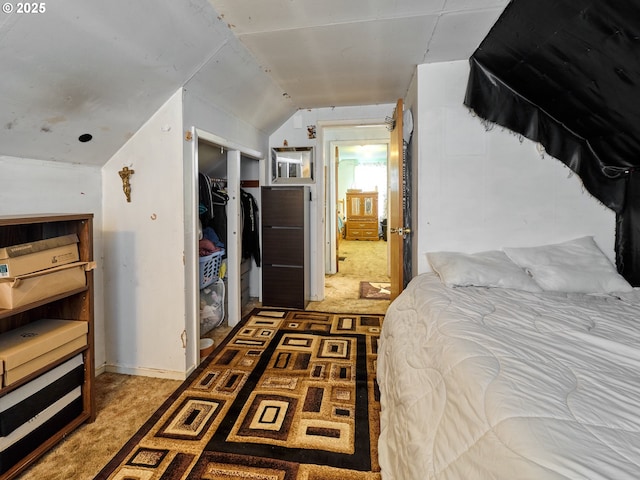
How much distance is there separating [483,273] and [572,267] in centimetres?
57

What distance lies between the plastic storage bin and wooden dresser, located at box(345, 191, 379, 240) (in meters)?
6.75

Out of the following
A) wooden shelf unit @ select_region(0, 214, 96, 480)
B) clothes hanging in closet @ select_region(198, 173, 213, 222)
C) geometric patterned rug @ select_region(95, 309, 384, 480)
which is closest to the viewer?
geometric patterned rug @ select_region(95, 309, 384, 480)

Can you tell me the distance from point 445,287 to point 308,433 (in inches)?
42.4

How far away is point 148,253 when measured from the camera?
85.7 inches

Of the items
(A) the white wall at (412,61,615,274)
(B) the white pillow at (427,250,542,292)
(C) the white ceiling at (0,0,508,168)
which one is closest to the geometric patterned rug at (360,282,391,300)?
(A) the white wall at (412,61,615,274)

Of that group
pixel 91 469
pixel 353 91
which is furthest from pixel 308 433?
pixel 353 91

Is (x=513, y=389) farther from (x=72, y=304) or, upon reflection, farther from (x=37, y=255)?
(x=72, y=304)

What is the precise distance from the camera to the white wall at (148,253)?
2111 mm

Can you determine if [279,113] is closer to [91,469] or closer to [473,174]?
[473,174]

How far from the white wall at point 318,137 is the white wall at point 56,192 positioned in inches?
75.5

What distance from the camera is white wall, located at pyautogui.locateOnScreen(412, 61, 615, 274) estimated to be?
224 cm

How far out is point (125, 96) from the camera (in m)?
1.83

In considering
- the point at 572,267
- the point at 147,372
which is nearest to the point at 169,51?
the point at 147,372

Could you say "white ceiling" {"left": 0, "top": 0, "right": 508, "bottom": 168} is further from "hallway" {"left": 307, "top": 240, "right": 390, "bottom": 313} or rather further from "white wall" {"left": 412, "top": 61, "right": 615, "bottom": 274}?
"hallway" {"left": 307, "top": 240, "right": 390, "bottom": 313}
